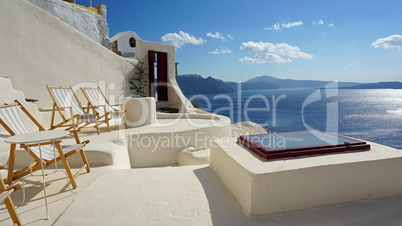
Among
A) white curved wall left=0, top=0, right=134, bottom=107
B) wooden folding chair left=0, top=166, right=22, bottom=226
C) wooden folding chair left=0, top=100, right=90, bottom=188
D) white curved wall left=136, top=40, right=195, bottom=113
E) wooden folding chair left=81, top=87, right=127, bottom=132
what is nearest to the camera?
wooden folding chair left=0, top=166, right=22, bottom=226

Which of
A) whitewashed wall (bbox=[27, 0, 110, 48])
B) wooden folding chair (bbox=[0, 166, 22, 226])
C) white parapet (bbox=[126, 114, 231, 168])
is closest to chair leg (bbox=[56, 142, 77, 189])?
wooden folding chair (bbox=[0, 166, 22, 226])

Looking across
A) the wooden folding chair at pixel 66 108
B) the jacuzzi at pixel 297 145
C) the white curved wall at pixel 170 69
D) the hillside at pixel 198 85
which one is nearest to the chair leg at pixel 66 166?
the jacuzzi at pixel 297 145

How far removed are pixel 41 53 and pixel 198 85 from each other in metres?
84.9

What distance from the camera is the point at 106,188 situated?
7.43 ft

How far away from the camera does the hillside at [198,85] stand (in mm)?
82606

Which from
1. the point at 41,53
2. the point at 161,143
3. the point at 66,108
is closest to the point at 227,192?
the point at 161,143

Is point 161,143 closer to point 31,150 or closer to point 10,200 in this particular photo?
point 31,150

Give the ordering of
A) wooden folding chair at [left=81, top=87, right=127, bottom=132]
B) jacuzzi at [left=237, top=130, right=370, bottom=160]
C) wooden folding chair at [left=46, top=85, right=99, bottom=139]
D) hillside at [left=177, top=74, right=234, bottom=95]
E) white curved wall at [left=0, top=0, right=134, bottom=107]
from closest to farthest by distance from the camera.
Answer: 1. jacuzzi at [left=237, top=130, right=370, bottom=160]
2. wooden folding chair at [left=46, top=85, right=99, bottom=139]
3. wooden folding chair at [left=81, top=87, right=127, bottom=132]
4. white curved wall at [left=0, top=0, right=134, bottom=107]
5. hillside at [left=177, top=74, right=234, bottom=95]

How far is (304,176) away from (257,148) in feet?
1.83

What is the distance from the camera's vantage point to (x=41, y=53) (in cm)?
A: 596

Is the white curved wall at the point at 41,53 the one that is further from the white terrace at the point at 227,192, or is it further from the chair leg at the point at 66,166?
the chair leg at the point at 66,166

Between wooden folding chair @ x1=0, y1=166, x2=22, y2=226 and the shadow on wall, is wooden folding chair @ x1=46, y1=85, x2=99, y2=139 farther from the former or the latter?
the shadow on wall

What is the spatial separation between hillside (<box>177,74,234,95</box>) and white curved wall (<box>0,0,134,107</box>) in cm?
7177

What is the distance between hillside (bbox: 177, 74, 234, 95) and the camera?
271 ft
